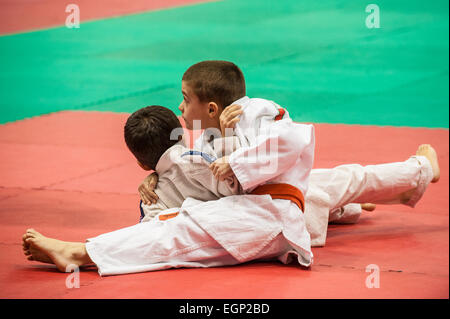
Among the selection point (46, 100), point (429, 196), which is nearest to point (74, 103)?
point (46, 100)

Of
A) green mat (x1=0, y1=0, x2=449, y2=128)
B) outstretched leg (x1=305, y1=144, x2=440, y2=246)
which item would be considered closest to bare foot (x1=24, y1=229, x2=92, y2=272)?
outstretched leg (x1=305, y1=144, x2=440, y2=246)

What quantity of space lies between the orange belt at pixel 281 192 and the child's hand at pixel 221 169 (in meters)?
0.19

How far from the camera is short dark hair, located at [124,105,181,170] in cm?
293

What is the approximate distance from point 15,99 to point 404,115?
387 centimetres

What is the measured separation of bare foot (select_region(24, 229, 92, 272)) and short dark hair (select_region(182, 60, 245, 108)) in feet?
2.55

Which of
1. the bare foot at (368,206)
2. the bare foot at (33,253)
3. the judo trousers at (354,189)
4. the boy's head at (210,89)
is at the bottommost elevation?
the bare foot at (368,206)

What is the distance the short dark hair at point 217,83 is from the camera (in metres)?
2.83

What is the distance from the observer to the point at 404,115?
6582 millimetres
